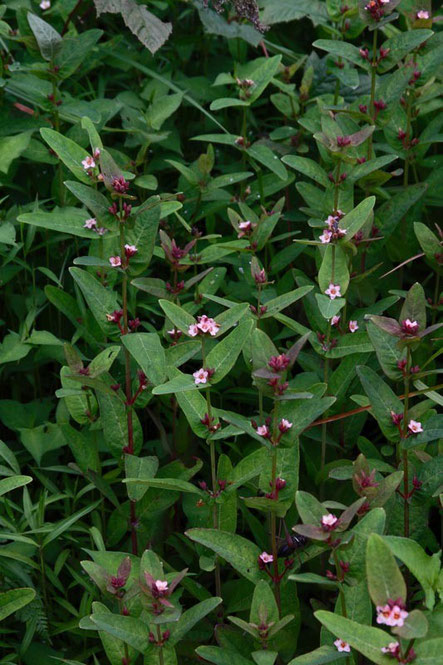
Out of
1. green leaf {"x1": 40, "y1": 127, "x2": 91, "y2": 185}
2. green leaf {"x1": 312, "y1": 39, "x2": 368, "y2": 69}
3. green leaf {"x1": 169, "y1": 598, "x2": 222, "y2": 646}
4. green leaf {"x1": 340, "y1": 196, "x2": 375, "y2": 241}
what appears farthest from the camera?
green leaf {"x1": 312, "y1": 39, "x2": 368, "y2": 69}

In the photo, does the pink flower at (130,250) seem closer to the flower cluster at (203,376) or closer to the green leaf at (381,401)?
the flower cluster at (203,376)

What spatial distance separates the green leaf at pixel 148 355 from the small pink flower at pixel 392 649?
2.57 feet

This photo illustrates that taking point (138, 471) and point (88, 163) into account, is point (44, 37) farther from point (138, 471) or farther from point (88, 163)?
point (138, 471)

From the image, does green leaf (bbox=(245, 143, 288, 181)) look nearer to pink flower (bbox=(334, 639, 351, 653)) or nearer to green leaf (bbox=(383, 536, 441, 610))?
green leaf (bbox=(383, 536, 441, 610))

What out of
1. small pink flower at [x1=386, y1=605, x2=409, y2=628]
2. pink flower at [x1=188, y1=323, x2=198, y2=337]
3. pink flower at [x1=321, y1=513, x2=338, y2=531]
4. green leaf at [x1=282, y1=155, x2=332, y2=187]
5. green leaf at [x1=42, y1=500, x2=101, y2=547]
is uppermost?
green leaf at [x1=282, y1=155, x2=332, y2=187]

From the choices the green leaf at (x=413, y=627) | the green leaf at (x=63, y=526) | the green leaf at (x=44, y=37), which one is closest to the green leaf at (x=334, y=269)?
the green leaf at (x=63, y=526)

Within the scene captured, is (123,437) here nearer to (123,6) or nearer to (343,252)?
(343,252)

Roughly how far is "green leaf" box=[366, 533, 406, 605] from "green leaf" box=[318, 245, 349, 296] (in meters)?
0.80

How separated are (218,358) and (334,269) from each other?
455mm

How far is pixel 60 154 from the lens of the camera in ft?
7.64

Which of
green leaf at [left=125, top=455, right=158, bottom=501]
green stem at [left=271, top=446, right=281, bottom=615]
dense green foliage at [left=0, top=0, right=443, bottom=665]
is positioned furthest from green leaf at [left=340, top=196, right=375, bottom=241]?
green leaf at [left=125, top=455, right=158, bottom=501]

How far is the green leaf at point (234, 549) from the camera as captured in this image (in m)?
1.88

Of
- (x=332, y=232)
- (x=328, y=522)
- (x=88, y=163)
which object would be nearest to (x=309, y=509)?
(x=328, y=522)

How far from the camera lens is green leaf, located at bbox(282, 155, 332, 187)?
2.51m
